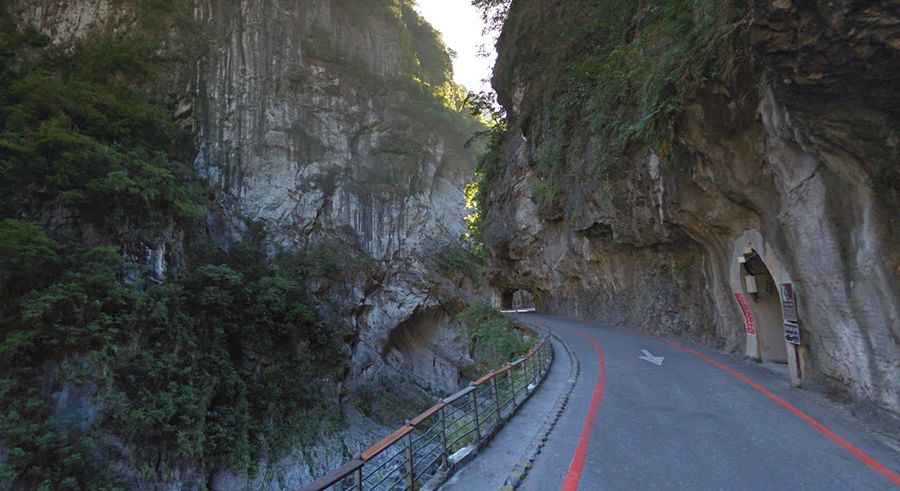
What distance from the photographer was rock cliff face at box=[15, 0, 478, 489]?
26.3 m

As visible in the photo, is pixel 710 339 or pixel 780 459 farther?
pixel 710 339

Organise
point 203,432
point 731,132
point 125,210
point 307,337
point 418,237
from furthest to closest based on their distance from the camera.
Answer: point 418,237, point 307,337, point 125,210, point 203,432, point 731,132

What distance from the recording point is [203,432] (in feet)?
47.3

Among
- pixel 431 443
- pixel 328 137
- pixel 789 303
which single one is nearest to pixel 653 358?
pixel 789 303

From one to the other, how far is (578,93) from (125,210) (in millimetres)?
18570

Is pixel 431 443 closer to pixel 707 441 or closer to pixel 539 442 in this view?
pixel 539 442

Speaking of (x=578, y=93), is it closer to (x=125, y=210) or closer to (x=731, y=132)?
(x=731, y=132)

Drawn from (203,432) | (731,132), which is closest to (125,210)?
(203,432)

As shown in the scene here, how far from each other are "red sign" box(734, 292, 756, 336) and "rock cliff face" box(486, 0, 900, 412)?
189 mm

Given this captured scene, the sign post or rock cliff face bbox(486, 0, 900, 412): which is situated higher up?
rock cliff face bbox(486, 0, 900, 412)

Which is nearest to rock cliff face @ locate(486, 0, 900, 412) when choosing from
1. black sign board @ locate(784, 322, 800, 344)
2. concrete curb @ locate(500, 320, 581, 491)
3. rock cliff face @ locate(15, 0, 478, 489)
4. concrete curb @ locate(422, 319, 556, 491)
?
black sign board @ locate(784, 322, 800, 344)

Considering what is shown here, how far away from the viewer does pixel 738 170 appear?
8336mm

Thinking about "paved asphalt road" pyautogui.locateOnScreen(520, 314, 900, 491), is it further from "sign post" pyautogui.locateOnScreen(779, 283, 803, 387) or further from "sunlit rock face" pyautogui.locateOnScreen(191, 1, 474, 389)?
"sunlit rock face" pyautogui.locateOnScreen(191, 1, 474, 389)

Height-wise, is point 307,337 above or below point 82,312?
below
